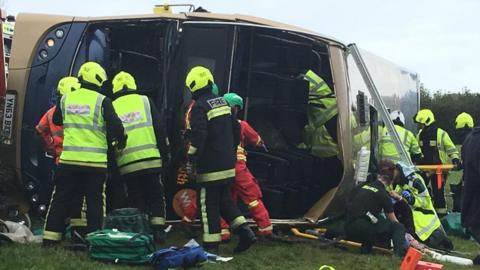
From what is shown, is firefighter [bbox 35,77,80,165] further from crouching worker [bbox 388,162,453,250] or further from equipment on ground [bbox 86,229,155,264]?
crouching worker [bbox 388,162,453,250]

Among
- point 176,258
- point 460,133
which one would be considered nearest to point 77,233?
point 176,258

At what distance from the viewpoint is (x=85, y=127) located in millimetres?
5484

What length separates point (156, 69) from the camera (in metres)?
6.43

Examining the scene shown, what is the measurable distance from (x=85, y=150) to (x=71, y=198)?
462mm

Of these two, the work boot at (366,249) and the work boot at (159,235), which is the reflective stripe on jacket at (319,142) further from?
the work boot at (159,235)

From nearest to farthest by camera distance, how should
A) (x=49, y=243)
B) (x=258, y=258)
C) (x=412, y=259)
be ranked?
(x=412, y=259) < (x=49, y=243) < (x=258, y=258)

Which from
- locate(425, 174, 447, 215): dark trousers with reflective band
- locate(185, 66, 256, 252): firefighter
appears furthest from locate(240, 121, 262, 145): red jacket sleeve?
locate(425, 174, 447, 215): dark trousers with reflective band

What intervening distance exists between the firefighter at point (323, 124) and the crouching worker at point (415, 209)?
0.65 metres

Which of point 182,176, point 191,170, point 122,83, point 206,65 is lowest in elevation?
point 182,176

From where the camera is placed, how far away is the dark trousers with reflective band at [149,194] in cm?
596

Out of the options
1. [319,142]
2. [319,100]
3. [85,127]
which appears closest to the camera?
[85,127]

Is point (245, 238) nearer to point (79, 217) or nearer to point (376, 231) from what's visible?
point (376, 231)

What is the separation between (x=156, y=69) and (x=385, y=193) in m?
2.51

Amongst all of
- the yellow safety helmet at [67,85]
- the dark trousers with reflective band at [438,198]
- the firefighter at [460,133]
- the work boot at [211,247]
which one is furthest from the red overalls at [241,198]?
the firefighter at [460,133]
